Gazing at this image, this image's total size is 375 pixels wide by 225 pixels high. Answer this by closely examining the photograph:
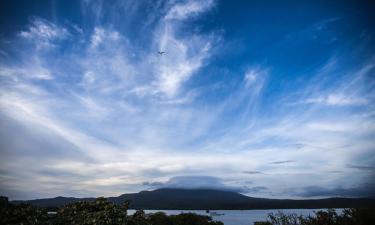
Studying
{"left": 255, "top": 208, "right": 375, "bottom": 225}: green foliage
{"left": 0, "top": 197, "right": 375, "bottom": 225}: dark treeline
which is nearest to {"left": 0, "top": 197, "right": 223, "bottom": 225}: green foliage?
{"left": 0, "top": 197, "right": 375, "bottom": 225}: dark treeline

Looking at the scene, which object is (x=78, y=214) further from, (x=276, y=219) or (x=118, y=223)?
(x=276, y=219)

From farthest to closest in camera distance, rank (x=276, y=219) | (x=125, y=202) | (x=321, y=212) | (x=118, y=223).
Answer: (x=276, y=219) → (x=321, y=212) → (x=125, y=202) → (x=118, y=223)

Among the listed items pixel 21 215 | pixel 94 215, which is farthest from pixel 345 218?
pixel 21 215

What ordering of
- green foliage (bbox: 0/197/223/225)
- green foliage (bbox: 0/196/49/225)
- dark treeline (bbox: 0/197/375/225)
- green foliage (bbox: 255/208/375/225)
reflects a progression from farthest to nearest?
green foliage (bbox: 255/208/375/225) → dark treeline (bbox: 0/197/375/225) → green foliage (bbox: 0/197/223/225) → green foliage (bbox: 0/196/49/225)

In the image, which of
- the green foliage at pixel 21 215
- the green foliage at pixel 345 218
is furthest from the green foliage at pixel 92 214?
the green foliage at pixel 345 218

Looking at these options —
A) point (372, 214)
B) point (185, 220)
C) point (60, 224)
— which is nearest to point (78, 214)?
point (60, 224)

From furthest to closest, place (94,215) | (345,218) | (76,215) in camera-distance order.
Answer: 1. (345,218)
2. (76,215)
3. (94,215)

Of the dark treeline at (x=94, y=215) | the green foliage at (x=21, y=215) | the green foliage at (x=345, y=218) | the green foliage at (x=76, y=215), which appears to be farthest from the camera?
the green foliage at (x=345, y=218)

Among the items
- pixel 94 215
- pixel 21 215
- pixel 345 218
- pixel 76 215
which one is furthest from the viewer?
pixel 345 218

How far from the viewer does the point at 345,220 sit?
48.1 feet

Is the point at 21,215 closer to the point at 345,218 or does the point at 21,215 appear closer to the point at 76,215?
the point at 76,215

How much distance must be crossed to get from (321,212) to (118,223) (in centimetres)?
1182

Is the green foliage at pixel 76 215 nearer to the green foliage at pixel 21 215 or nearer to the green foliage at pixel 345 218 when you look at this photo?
the green foliage at pixel 21 215

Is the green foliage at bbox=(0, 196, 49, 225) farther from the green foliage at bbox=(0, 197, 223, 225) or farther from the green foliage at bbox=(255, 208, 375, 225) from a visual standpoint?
the green foliage at bbox=(255, 208, 375, 225)
